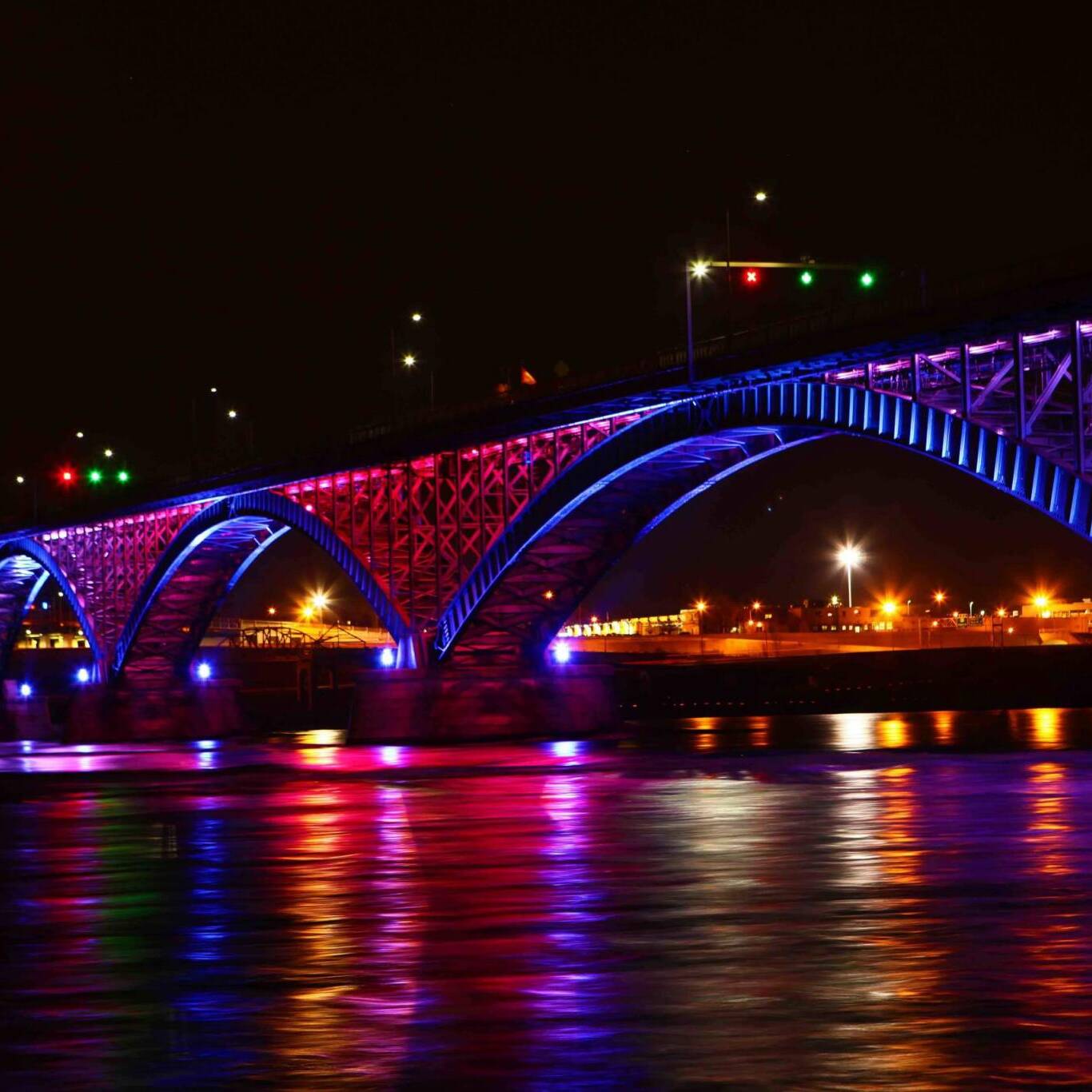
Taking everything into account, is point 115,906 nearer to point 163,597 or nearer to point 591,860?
point 591,860

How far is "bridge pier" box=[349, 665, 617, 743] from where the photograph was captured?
278 ft

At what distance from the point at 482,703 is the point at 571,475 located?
13478 millimetres

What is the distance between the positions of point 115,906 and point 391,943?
490 centimetres

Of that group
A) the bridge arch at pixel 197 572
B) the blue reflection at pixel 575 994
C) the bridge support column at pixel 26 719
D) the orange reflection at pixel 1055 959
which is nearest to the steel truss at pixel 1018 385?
the orange reflection at pixel 1055 959

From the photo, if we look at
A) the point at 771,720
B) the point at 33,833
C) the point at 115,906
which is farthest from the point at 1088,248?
the point at 771,720

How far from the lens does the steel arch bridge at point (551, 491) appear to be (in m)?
51.8

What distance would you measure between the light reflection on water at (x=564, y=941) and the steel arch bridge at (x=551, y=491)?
47.2ft

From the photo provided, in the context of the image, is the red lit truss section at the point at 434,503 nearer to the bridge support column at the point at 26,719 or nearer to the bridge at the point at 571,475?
the bridge at the point at 571,475

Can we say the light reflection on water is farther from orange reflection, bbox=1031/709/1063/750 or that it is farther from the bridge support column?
the bridge support column

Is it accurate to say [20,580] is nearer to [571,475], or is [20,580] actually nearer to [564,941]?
[571,475]

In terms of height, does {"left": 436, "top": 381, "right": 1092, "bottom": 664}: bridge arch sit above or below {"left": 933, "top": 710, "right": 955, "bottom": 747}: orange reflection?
above

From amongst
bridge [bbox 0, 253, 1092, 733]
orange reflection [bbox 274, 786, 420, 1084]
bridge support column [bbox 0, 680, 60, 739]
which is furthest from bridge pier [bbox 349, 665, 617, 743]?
bridge support column [bbox 0, 680, 60, 739]

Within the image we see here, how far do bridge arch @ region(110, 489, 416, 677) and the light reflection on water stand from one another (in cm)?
6194

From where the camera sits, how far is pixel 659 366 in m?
68.2
